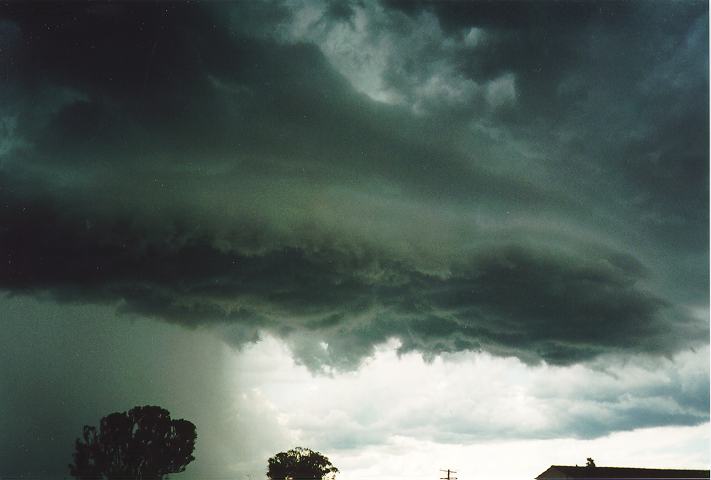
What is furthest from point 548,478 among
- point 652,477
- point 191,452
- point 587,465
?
point 191,452

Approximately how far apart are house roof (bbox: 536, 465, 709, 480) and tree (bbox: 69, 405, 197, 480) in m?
43.8

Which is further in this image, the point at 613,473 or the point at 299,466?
the point at 299,466

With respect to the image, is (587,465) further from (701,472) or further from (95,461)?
(95,461)

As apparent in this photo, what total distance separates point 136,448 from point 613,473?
5639 centimetres

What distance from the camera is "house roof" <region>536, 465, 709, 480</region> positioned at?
62.1 meters

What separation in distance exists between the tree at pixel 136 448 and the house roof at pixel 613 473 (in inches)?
1723

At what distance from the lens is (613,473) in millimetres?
64562

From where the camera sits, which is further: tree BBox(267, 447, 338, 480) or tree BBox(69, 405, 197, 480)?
tree BBox(267, 447, 338, 480)

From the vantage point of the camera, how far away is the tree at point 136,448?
211 ft

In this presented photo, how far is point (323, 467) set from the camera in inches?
4215

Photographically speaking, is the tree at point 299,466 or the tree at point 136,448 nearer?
the tree at point 136,448

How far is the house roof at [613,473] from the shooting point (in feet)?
204

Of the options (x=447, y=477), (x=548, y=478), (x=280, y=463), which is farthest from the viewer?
(x=280, y=463)

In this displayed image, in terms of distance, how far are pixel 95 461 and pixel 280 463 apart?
47.8 m
